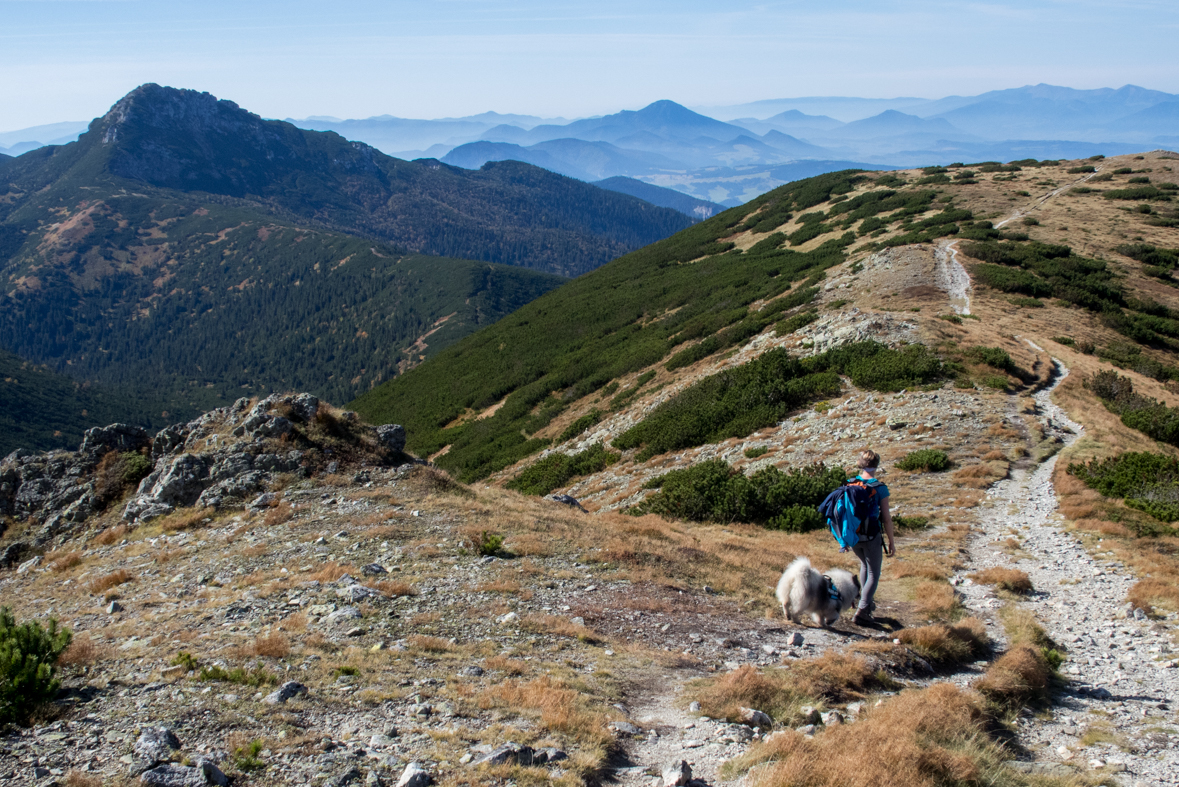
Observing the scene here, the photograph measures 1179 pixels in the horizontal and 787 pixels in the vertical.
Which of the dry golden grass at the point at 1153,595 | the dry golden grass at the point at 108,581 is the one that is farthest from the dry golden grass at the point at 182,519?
the dry golden grass at the point at 1153,595

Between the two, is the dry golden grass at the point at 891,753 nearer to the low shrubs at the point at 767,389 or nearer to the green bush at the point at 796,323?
the low shrubs at the point at 767,389

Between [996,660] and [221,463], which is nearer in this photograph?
[996,660]

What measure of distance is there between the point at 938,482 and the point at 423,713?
52.3 ft

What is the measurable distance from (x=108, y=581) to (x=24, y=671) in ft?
21.9

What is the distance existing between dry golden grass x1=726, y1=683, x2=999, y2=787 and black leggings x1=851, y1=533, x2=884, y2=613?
110 inches

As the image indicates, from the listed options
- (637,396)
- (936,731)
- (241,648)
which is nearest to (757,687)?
(936,731)

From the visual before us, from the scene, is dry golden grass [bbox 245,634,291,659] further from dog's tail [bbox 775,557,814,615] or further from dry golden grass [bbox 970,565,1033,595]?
dry golden grass [bbox 970,565,1033,595]

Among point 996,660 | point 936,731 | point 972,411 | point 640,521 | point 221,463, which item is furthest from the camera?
point 972,411

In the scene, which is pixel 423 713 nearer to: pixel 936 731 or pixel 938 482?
pixel 936 731

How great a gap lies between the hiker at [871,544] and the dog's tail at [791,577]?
0.77m

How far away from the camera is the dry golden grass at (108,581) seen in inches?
440

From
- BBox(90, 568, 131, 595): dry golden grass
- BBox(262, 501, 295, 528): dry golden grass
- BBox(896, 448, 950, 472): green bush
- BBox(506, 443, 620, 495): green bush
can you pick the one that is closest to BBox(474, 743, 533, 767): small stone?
BBox(90, 568, 131, 595): dry golden grass

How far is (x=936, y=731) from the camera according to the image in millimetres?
6020

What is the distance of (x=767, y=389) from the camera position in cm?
2634
